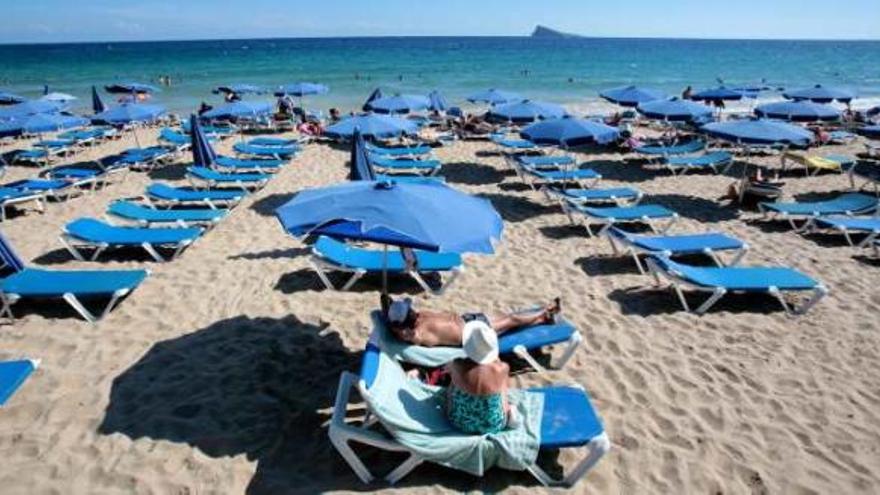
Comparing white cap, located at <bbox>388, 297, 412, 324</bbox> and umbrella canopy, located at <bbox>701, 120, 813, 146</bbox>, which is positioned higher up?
umbrella canopy, located at <bbox>701, 120, 813, 146</bbox>

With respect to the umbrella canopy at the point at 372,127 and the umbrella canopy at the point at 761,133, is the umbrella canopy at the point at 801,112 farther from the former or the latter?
the umbrella canopy at the point at 372,127

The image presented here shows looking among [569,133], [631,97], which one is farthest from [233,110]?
[631,97]

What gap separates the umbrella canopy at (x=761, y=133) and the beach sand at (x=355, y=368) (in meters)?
1.79

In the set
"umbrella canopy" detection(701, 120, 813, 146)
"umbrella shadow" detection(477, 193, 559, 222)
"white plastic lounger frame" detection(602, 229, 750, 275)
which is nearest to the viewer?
"white plastic lounger frame" detection(602, 229, 750, 275)

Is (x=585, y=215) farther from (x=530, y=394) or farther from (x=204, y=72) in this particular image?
(x=204, y=72)

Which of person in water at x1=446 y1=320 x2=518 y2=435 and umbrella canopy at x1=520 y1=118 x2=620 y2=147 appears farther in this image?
umbrella canopy at x1=520 y1=118 x2=620 y2=147

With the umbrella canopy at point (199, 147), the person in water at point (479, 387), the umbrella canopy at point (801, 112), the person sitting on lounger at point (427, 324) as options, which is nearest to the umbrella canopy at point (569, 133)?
the umbrella canopy at point (801, 112)

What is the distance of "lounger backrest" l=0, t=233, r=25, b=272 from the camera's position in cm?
594

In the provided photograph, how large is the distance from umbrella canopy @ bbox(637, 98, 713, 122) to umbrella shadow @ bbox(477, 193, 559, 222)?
14.8ft

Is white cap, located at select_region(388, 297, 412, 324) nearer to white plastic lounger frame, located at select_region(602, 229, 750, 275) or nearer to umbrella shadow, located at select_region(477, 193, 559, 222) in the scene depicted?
white plastic lounger frame, located at select_region(602, 229, 750, 275)

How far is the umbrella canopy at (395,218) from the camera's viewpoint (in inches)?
147

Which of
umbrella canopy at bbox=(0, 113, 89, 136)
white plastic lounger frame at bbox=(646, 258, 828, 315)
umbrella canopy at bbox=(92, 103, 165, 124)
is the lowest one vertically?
white plastic lounger frame at bbox=(646, 258, 828, 315)

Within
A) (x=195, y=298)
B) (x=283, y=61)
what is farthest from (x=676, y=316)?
(x=283, y=61)

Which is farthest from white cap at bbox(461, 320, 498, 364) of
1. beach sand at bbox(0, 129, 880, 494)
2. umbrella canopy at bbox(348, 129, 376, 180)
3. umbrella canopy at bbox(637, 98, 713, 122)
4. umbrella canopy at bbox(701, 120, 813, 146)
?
umbrella canopy at bbox(637, 98, 713, 122)
